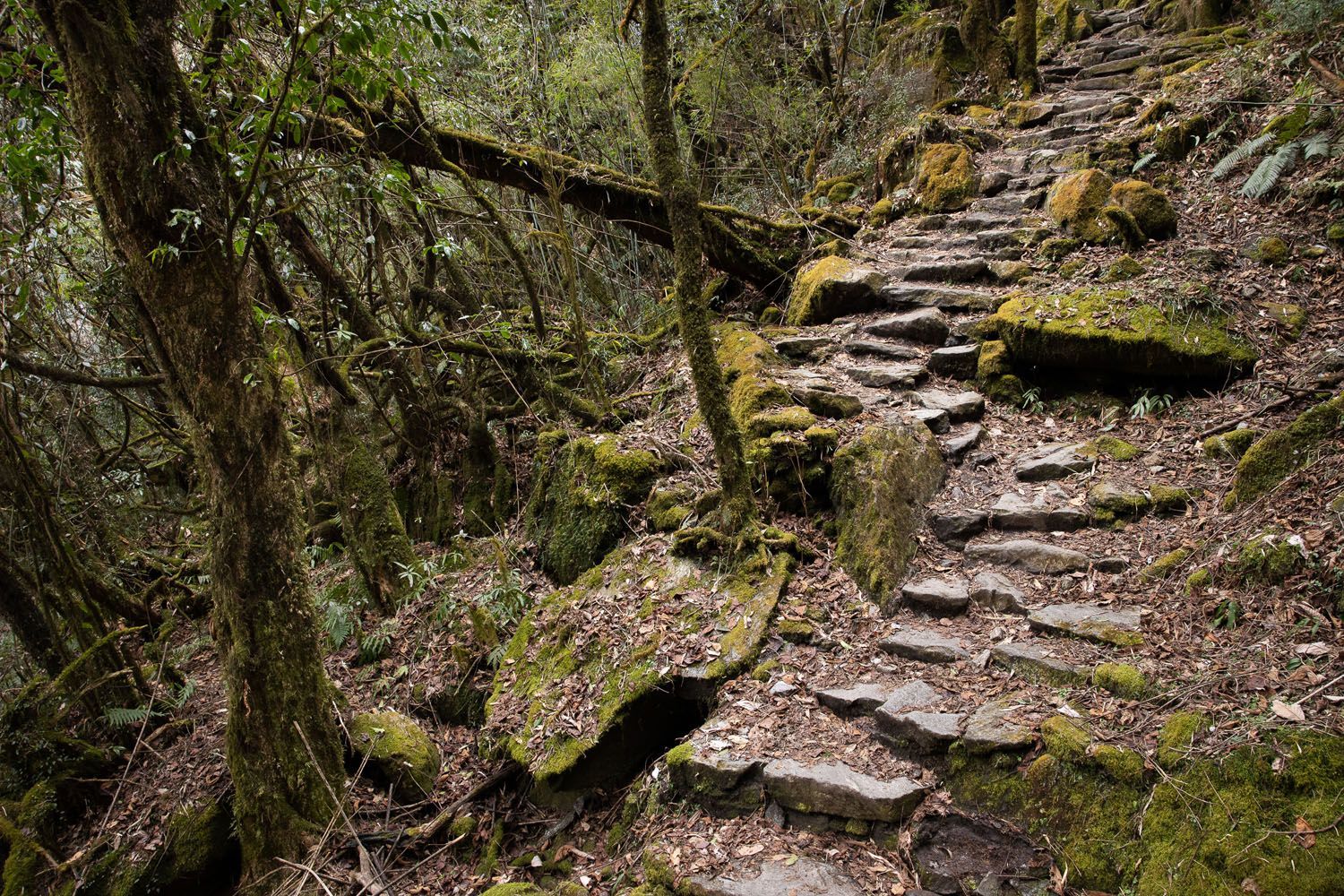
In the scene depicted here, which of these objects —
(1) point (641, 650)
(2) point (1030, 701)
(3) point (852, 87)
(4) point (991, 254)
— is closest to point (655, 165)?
(1) point (641, 650)

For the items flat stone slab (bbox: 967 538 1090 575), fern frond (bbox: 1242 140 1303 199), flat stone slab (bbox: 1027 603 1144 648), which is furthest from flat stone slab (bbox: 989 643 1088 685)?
fern frond (bbox: 1242 140 1303 199)

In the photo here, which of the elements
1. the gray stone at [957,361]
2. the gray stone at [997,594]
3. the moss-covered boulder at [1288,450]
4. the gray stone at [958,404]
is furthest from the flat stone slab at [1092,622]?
the gray stone at [957,361]

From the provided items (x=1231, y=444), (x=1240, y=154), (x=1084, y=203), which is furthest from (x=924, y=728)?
(x=1240, y=154)

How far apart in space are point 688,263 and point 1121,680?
3254 mm

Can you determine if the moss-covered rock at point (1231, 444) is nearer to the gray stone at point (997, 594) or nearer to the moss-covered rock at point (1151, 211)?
the gray stone at point (997, 594)

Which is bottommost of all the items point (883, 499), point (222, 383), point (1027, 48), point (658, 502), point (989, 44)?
point (883, 499)

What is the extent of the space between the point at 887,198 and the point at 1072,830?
27.5 ft

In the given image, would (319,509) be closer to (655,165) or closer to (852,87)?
(655,165)

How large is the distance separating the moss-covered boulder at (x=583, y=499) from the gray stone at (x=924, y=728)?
299 centimetres

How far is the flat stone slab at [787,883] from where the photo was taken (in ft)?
9.42

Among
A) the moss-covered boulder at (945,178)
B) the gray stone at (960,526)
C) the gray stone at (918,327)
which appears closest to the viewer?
the gray stone at (960,526)

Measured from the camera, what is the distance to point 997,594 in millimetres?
4047

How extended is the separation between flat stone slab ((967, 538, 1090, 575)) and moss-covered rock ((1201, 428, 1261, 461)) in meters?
1.24

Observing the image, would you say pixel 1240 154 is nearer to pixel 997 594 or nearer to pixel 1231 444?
pixel 1231 444
